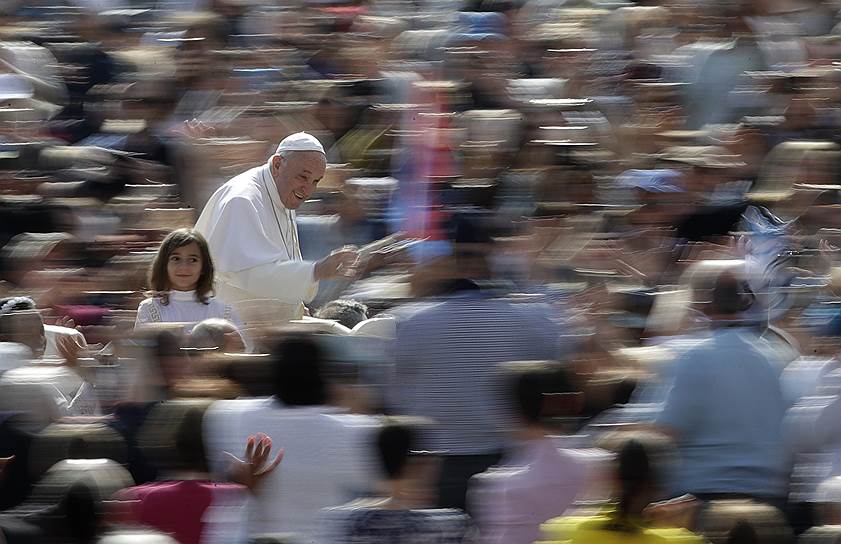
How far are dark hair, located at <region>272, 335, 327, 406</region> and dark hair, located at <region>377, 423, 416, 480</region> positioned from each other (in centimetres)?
28

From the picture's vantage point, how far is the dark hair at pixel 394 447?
4434 millimetres

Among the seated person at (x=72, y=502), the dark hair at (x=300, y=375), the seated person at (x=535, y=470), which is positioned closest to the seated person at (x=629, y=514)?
the seated person at (x=535, y=470)

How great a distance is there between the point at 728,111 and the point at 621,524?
17.3ft

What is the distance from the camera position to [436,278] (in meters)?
5.49

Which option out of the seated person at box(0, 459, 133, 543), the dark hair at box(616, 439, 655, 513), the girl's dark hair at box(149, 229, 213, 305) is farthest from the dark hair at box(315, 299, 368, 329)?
the dark hair at box(616, 439, 655, 513)

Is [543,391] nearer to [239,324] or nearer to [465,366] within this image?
[465,366]

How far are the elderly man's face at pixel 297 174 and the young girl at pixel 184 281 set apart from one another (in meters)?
1.01

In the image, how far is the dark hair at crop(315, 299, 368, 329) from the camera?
684 cm

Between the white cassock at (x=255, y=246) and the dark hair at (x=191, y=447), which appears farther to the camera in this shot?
the white cassock at (x=255, y=246)

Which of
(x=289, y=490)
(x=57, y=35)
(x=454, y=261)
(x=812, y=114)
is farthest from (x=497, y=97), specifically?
(x=289, y=490)

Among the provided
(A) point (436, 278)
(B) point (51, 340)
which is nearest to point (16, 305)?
(B) point (51, 340)

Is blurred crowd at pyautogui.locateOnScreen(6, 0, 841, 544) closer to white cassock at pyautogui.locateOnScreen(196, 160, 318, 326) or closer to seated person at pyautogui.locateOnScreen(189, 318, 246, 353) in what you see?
seated person at pyautogui.locateOnScreen(189, 318, 246, 353)

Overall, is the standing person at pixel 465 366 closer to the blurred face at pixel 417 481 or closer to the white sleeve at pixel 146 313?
the blurred face at pixel 417 481

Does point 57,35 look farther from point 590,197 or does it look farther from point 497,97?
point 590,197
